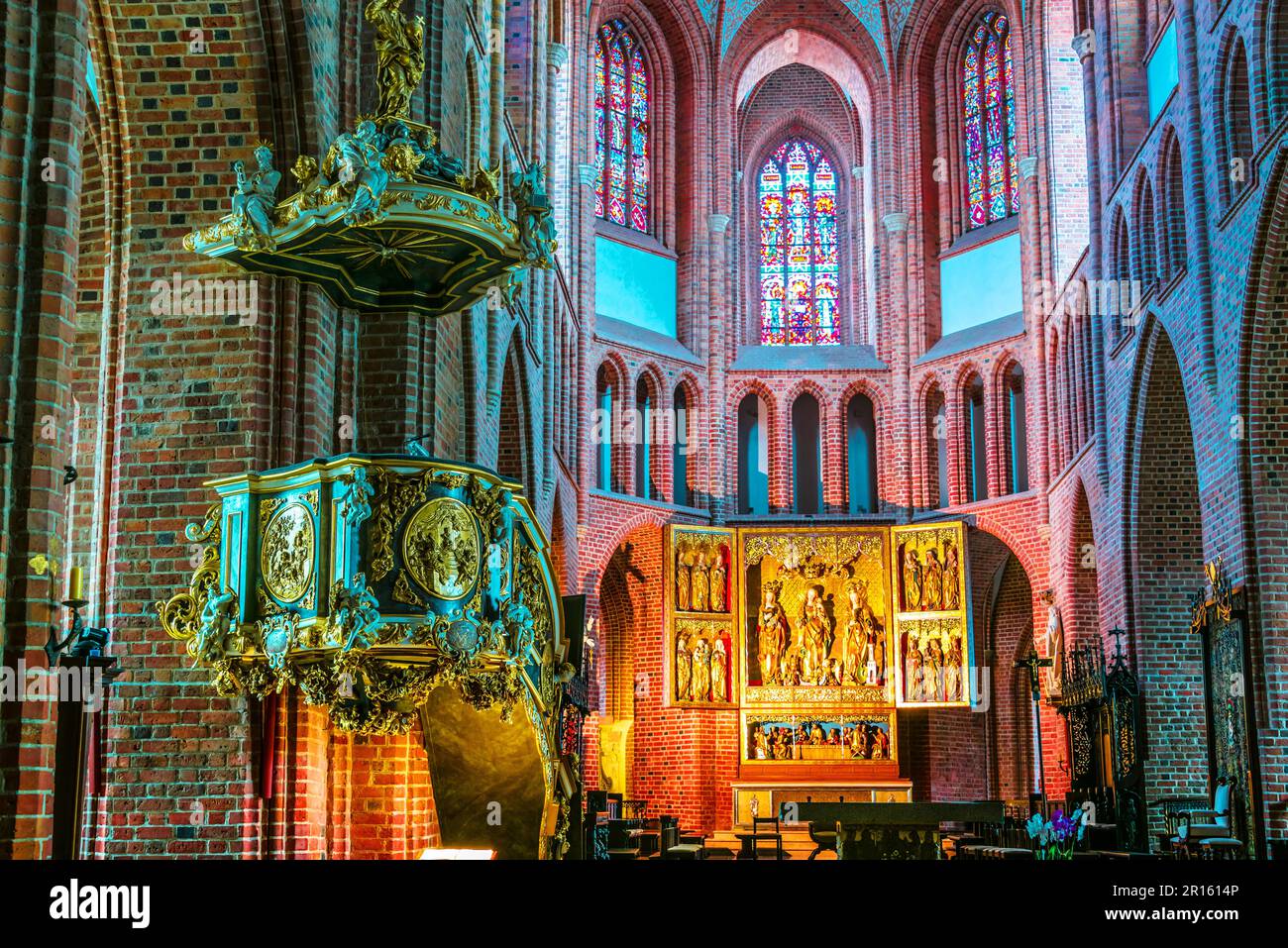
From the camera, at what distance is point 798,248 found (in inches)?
1355

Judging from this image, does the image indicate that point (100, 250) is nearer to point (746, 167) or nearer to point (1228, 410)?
point (1228, 410)

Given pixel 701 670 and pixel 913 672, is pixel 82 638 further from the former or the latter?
pixel 913 672

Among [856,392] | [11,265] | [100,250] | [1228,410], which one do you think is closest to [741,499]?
[856,392]

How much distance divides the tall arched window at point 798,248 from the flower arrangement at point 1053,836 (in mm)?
15013

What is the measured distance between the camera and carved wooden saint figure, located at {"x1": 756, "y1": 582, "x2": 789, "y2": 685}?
29469 mm

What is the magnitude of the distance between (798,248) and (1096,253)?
11027 millimetres

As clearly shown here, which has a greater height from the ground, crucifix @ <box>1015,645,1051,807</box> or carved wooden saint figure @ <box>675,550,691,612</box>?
carved wooden saint figure @ <box>675,550,691,612</box>

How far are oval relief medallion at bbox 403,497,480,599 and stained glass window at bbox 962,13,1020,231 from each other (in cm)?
2370

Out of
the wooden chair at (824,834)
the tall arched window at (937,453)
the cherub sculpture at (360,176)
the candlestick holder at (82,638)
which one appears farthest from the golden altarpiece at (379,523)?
the tall arched window at (937,453)

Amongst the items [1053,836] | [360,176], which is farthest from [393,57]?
[1053,836]

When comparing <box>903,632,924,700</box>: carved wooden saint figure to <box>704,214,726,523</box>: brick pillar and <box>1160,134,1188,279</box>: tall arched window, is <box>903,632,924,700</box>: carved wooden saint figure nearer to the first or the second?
<box>704,214,726,523</box>: brick pillar

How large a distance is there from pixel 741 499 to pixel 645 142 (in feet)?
25.5

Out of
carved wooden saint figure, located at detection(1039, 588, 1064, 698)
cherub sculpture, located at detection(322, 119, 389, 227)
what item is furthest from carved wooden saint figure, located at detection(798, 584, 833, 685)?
cherub sculpture, located at detection(322, 119, 389, 227)
